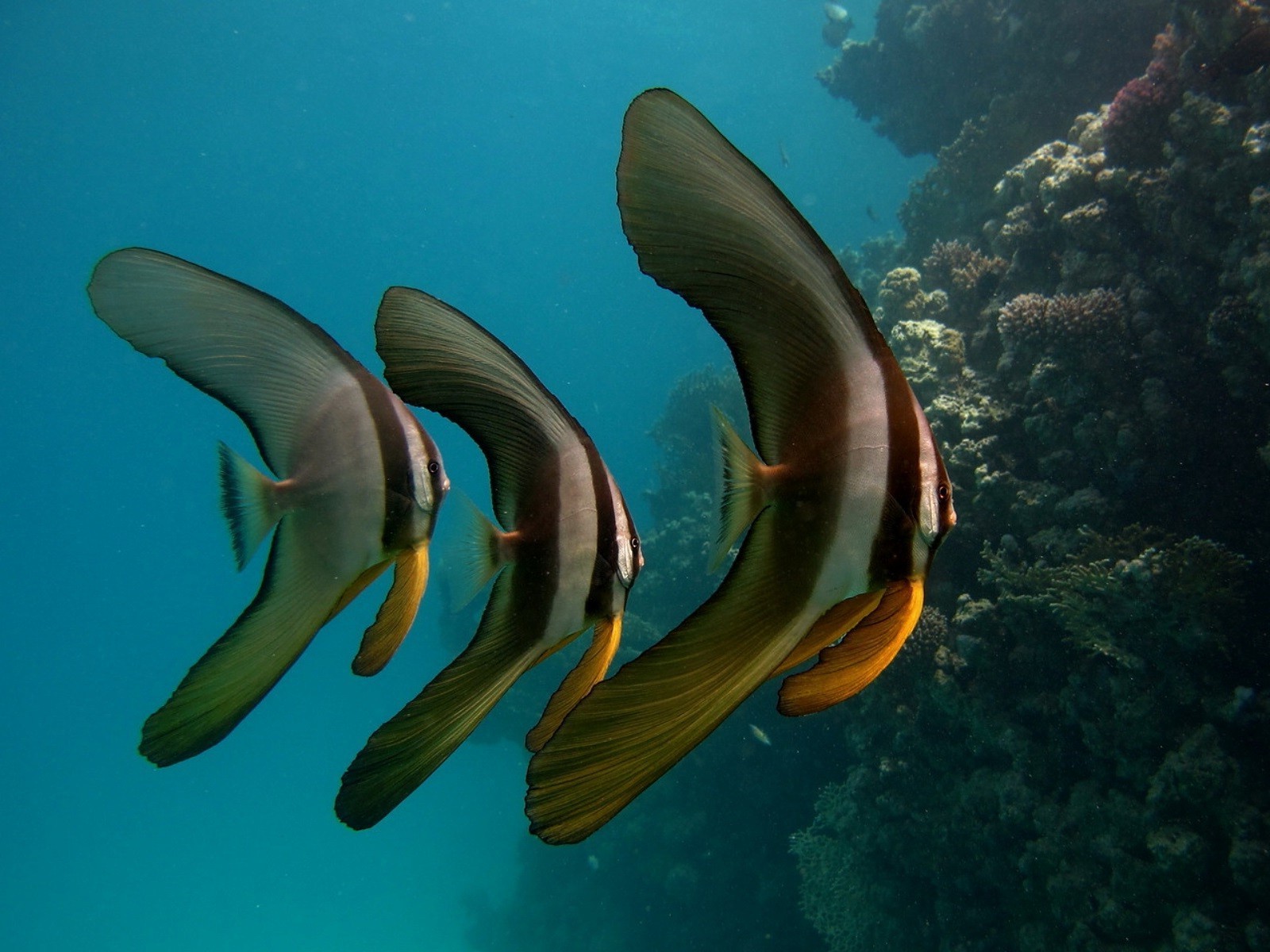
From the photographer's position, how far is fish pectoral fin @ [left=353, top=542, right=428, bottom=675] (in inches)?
51.7

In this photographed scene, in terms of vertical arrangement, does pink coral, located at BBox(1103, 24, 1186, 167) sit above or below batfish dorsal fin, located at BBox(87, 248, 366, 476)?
below

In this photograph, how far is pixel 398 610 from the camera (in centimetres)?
133

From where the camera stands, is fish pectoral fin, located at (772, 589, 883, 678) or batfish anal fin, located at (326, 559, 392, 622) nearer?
fish pectoral fin, located at (772, 589, 883, 678)

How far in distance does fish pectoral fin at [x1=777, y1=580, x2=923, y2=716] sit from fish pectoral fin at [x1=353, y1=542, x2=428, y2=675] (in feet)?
2.72

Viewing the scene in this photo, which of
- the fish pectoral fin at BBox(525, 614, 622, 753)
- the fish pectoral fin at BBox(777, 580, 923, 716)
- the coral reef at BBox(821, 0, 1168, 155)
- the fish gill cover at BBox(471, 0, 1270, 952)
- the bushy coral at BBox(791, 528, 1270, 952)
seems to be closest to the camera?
the fish pectoral fin at BBox(777, 580, 923, 716)

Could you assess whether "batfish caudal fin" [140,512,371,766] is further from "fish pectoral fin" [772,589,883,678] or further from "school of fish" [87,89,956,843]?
"fish pectoral fin" [772,589,883,678]

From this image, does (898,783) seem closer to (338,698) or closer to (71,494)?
(338,698)

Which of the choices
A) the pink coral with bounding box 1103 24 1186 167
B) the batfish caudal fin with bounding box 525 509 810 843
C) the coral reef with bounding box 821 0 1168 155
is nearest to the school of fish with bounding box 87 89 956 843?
the batfish caudal fin with bounding box 525 509 810 843

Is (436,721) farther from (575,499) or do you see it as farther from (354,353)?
(354,353)

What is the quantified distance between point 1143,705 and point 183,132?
99.6m

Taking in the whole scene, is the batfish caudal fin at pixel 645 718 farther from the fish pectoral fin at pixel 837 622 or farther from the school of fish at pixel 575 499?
the fish pectoral fin at pixel 837 622

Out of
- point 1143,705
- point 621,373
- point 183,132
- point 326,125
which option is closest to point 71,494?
point 183,132

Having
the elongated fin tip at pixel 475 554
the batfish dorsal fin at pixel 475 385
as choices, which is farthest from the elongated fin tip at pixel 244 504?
the batfish dorsal fin at pixel 475 385

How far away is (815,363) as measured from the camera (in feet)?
2.44
